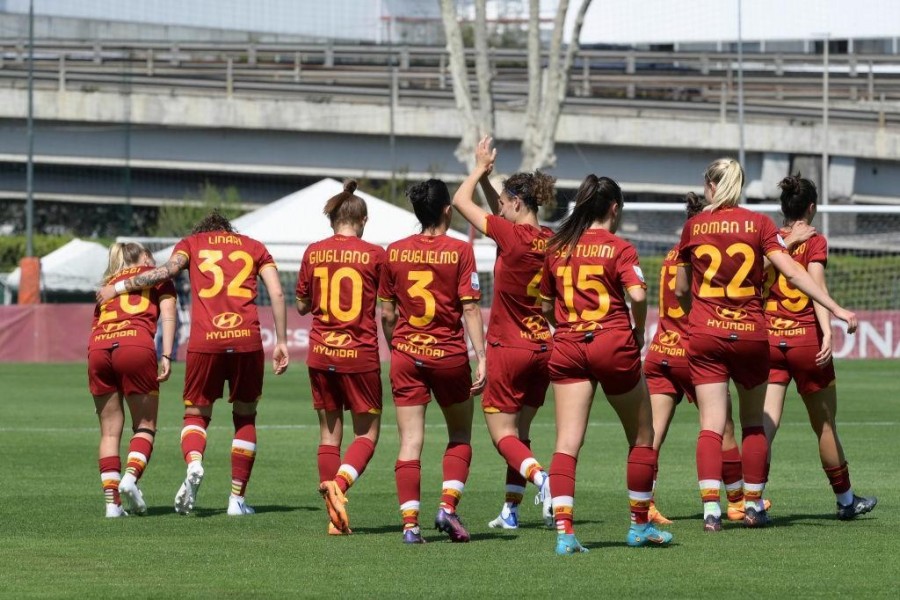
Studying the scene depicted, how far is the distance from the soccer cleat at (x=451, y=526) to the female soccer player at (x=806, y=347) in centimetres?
207

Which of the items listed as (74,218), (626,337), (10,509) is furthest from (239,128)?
(626,337)

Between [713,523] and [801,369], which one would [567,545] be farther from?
[801,369]

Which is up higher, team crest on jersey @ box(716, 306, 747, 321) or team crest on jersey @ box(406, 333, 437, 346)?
team crest on jersey @ box(716, 306, 747, 321)

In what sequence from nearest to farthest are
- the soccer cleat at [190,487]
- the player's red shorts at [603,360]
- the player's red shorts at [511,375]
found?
the player's red shorts at [603,360], the player's red shorts at [511,375], the soccer cleat at [190,487]

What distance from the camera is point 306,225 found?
3206 cm

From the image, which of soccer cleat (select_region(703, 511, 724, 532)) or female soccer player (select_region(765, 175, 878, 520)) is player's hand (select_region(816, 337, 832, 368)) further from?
soccer cleat (select_region(703, 511, 724, 532))

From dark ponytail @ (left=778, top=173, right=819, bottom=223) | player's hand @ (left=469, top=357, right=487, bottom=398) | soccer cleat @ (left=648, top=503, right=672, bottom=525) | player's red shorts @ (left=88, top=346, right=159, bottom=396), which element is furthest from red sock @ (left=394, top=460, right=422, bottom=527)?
dark ponytail @ (left=778, top=173, right=819, bottom=223)

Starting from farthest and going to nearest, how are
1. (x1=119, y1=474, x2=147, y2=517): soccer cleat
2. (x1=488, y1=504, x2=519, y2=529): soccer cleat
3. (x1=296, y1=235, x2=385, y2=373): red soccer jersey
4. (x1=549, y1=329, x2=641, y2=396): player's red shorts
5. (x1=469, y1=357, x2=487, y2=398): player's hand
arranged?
(x1=119, y1=474, x2=147, y2=517): soccer cleat, (x1=488, y1=504, x2=519, y2=529): soccer cleat, (x1=296, y1=235, x2=385, y2=373): red soccer jersey, (x1=469, y1=357, x2=487, y2=398): player's hand, (x1=549, y1=329, x2=641, y2=396): player's red shorts

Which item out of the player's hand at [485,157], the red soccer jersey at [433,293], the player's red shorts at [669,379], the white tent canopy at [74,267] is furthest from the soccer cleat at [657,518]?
the white tent canopy at [74,267]

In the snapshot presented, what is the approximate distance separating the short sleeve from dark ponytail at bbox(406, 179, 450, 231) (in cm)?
25

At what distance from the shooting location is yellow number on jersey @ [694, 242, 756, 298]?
9.10 m

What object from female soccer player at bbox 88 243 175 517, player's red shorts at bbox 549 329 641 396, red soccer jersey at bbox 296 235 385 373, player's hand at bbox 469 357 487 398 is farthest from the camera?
female soccer player at bbox 88 243 175 517

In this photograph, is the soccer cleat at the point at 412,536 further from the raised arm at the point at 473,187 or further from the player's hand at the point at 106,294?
the player's hand at the point at 106,294

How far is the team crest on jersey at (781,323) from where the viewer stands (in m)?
9.95
